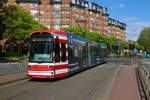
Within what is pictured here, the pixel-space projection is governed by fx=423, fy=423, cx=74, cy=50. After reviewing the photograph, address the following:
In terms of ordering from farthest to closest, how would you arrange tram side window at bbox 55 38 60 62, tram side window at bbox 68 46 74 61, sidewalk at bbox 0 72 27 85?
1. tram side window at bbox 68 46 74 61
2. tram side window at bbox 55 38 60 62
3. sidewalk at bbox 0 72 27 85

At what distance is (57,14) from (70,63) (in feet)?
399

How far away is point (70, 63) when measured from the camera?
28484 millimetres

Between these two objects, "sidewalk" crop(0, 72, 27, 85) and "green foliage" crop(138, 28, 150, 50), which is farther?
"green foliage" crop(138, 28, 150, 50)

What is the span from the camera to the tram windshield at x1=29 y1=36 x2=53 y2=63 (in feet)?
81.1

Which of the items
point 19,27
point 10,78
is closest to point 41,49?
point 10,78

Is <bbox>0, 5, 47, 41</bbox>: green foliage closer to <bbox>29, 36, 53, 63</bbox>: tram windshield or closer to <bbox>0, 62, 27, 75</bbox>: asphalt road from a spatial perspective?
<bbox>0, 62, 27, 75</bbox>: asphalt road

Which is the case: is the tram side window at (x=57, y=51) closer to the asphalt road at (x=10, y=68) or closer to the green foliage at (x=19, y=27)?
the asphalt road at (x=10, y=68)

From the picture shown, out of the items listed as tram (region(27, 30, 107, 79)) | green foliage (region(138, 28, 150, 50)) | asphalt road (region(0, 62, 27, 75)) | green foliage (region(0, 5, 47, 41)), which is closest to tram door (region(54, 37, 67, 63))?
tram (region(27, 30, 107, 79))

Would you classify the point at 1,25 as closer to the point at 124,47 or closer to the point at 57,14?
the point at 57,14

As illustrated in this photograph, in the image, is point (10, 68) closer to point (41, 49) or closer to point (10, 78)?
point (10, 78)

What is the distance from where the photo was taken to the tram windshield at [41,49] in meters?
24.7

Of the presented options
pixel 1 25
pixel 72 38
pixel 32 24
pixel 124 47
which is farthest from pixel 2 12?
pixel 124 47

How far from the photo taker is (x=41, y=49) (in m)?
24.8

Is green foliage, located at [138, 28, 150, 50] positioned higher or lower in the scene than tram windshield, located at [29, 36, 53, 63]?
higher
